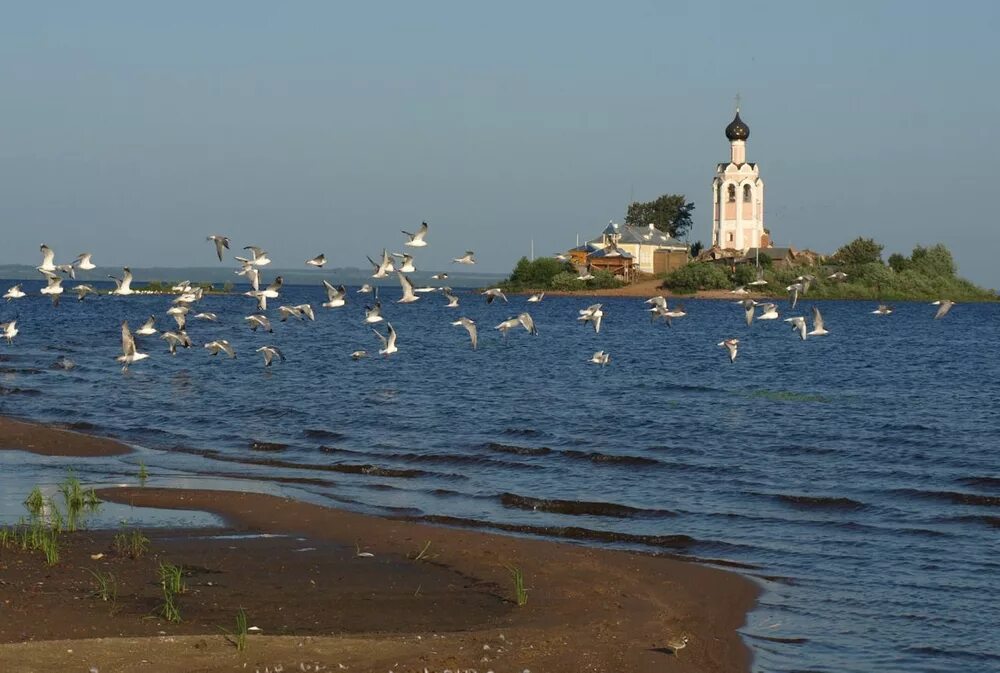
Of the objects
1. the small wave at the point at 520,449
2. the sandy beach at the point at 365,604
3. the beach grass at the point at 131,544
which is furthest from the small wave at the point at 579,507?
the beach grass at the point at 131,544

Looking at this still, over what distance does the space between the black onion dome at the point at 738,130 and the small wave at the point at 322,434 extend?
118 m

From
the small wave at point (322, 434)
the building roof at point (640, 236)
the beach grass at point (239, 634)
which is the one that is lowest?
the small wave at point (322, 434)

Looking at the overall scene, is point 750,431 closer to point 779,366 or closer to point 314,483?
point 314,483

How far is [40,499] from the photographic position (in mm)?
16875

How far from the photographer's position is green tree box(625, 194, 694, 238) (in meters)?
159

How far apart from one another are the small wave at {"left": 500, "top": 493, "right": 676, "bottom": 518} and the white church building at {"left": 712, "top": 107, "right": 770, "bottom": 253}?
11906 cm

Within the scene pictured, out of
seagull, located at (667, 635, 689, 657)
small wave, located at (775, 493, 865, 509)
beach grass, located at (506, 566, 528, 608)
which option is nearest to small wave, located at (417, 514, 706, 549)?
small wave, located at (775, 493, 865, 509)

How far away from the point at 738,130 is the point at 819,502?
12483cm

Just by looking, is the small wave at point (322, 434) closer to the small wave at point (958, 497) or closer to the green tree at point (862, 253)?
the small wave at point (958, 497)

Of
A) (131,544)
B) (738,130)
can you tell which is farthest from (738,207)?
(131,544)

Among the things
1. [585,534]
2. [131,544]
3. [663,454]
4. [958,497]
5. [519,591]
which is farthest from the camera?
[663,454]

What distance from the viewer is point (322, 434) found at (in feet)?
91.0

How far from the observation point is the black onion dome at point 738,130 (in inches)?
5556

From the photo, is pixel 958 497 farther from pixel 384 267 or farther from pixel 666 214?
pixel 666 214
